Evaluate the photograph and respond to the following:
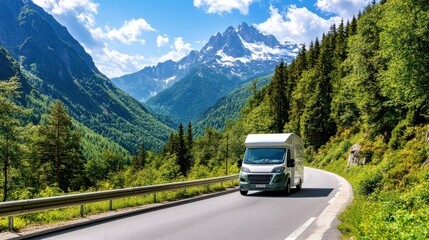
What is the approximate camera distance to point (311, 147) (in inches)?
2803

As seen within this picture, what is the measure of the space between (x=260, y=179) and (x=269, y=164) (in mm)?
977

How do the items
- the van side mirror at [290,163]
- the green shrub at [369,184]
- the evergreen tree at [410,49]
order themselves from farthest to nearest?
the evergreen tree at [410,49]
the van side mirror at [290,163]
the green shrub at [369,184]

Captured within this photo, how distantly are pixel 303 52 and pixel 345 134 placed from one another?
41.4m

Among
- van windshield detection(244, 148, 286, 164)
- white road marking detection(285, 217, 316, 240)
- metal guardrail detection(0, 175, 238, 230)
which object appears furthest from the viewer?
van windshield detection(244, 148, 286, 164)

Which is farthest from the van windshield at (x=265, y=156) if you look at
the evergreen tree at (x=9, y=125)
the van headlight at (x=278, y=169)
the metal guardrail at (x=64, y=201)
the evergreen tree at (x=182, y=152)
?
the evergreen tree at (x=182, y=152)

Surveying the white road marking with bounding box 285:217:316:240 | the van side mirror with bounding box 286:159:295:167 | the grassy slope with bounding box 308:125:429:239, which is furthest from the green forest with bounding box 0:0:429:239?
the van side mirror with bounding box 286:159:295:167

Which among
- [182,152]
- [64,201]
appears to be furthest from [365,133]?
[182,152]

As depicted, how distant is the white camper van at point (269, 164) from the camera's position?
18.5 m

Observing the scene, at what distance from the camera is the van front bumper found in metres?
18.4

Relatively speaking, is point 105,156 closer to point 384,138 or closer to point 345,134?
point 345,134

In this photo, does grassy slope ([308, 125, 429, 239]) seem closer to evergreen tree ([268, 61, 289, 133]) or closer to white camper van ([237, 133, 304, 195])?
white camper van ([237, 133, 304, 195])

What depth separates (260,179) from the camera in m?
18.6

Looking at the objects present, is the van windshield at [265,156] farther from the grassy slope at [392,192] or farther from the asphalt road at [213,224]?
the asphalt road at [213,224]

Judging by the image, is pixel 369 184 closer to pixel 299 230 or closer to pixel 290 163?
pixel 290 163
